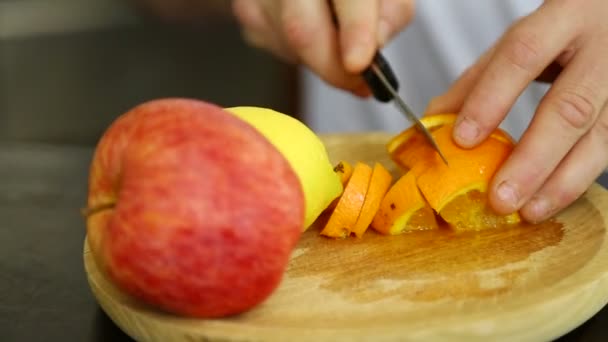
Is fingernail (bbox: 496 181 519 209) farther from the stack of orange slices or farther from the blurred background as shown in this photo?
the blurred background

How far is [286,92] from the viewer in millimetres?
3674

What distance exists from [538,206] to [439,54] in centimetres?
84

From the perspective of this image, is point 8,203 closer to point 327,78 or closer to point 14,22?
point 327,78

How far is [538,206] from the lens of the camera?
1.29m

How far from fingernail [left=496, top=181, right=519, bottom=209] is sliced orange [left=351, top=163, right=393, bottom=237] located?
0.18 m

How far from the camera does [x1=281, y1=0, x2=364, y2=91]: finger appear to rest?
1527 mm

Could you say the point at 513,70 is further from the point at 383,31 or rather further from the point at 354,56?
the point at 383,31

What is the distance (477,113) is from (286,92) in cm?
241

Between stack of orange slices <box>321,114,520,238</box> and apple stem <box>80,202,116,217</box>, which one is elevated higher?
apple stem <box>80,202,116,217</box>

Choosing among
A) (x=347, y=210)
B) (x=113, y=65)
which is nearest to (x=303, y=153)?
(x=347, y=210)

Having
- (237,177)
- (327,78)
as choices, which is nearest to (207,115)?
(237,177)

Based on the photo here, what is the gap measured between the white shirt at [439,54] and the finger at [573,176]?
1.99 feet

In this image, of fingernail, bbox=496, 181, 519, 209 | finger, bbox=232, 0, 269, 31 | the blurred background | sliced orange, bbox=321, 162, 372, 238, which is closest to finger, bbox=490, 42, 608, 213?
fingernail, bbox=496, 181, 519, 209

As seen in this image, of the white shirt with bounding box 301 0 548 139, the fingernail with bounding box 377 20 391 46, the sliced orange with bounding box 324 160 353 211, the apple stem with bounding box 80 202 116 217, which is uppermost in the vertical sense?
the apple stem with bounding box 80 202 116 217
